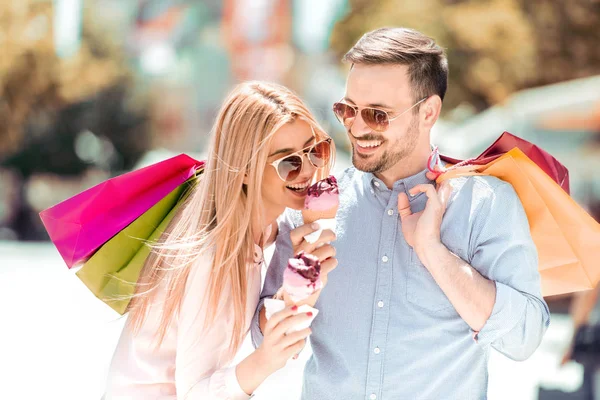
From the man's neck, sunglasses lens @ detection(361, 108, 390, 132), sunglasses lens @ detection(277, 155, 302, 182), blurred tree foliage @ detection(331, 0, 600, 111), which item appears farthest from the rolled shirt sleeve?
blurred tree foliage @ detection(331, 0, 600, 111)

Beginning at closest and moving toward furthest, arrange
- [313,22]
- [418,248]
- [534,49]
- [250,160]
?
[418,248]
[250,160]
[534,49]
[313,22]

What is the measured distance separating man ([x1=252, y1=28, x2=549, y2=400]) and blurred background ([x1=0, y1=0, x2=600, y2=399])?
2.98 metres

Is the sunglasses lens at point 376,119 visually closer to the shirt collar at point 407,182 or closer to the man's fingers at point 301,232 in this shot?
the shirt collar at point 407,182

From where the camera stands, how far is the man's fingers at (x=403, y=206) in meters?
2.84

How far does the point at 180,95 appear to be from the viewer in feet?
103

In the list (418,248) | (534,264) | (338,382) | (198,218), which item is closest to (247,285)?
(198,218)

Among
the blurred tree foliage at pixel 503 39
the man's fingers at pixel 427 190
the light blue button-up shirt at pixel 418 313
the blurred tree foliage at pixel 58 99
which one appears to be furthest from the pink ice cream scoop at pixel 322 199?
the blurred tree foliage at pixel 58 99

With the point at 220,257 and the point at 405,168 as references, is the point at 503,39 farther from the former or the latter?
the point at 220,257

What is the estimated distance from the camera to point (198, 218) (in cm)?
287

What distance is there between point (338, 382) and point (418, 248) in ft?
1.99

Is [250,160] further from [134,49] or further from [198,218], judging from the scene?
[134,49]

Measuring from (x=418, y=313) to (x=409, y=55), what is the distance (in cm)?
103

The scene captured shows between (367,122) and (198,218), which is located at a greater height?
(367,122)

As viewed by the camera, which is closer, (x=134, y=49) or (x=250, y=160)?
(x=250, y=160)
